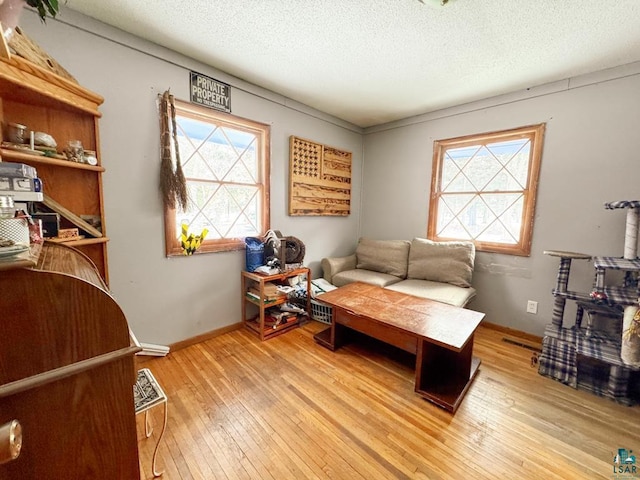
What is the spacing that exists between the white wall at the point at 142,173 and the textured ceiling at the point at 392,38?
142mm

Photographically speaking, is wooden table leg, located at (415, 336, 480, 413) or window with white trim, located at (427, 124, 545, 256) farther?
window with white trim, located at (427, 124, 545, 256)

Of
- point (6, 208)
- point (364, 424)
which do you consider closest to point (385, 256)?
point (364, 424)

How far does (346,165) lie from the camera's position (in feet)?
11.4

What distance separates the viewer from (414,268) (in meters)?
2.91

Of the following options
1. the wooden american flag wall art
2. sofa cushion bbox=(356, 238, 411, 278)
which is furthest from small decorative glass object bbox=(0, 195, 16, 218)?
sofa cushion bbox=(356, 238, 411, 278)

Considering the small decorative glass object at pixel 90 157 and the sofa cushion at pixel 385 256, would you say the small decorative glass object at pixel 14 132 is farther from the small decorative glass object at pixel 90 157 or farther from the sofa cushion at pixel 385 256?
the sofa cushion at pixel 385 256

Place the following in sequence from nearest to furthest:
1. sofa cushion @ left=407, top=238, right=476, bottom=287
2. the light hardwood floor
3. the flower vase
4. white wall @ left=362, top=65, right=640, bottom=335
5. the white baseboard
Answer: the flower vase, the light hardwood floor, the white baseboard, white wall @ left=362, top=65, right=640, bottom=335, sofa cushion @ left=407, top=238, right=476, bottom=287

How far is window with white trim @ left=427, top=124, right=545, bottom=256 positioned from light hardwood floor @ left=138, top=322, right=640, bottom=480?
49.8 inches

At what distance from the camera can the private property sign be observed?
2.07 meters

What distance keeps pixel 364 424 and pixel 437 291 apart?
1.48 meters

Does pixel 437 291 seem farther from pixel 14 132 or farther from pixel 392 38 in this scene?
pixel 14 132

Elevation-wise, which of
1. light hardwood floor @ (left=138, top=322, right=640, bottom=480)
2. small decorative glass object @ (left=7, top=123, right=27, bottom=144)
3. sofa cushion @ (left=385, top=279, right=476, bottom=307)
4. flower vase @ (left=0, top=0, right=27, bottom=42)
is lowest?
light hardwood floor @ (left=138, top=322, right=640, bottom=480)

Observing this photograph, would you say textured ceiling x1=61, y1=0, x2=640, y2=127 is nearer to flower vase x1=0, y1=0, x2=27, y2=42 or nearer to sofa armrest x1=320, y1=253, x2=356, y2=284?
flower vase x1=0, y1=0, x2=27, y2=42

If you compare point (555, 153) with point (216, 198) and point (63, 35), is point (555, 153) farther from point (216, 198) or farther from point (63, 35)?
point (63, 35)
